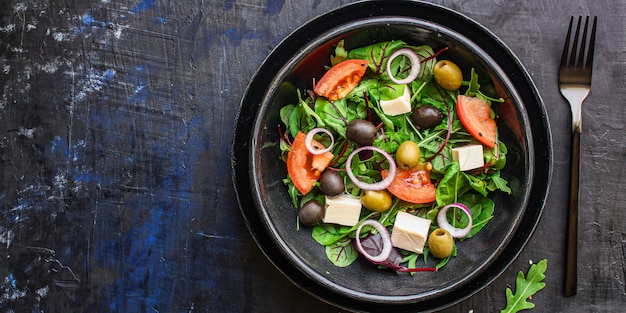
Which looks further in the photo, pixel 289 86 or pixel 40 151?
pixel 40 151

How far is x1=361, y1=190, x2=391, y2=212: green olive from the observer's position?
2.60 m

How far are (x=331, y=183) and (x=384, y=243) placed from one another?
1.22ft

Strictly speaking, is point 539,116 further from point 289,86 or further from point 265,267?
point 265,267

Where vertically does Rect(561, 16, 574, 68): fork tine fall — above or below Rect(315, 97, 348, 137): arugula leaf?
above

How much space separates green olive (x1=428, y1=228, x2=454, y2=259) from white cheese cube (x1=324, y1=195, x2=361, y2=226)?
349 mm

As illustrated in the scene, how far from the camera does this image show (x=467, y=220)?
8.65ft

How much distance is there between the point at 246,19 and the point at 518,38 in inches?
52.9

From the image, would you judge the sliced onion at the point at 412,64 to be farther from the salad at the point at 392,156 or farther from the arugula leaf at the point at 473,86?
the arugula leaf at the point at 473,86

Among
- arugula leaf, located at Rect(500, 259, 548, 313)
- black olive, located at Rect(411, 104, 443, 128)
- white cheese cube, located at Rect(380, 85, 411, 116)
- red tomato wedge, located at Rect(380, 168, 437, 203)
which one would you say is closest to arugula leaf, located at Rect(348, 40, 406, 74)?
white cheese cube, located at Rect(380, 85, 411, 116)

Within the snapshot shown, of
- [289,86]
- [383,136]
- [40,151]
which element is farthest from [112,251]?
[383,136]

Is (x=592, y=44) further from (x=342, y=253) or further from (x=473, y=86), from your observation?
(x=342, y=253)

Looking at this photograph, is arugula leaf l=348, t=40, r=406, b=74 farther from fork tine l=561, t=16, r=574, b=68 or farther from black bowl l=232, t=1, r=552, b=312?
fork tine l=561, t=16, r=574, b=68

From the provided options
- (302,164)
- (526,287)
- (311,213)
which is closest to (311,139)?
(302,164)

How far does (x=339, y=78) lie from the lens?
8.58 ft
